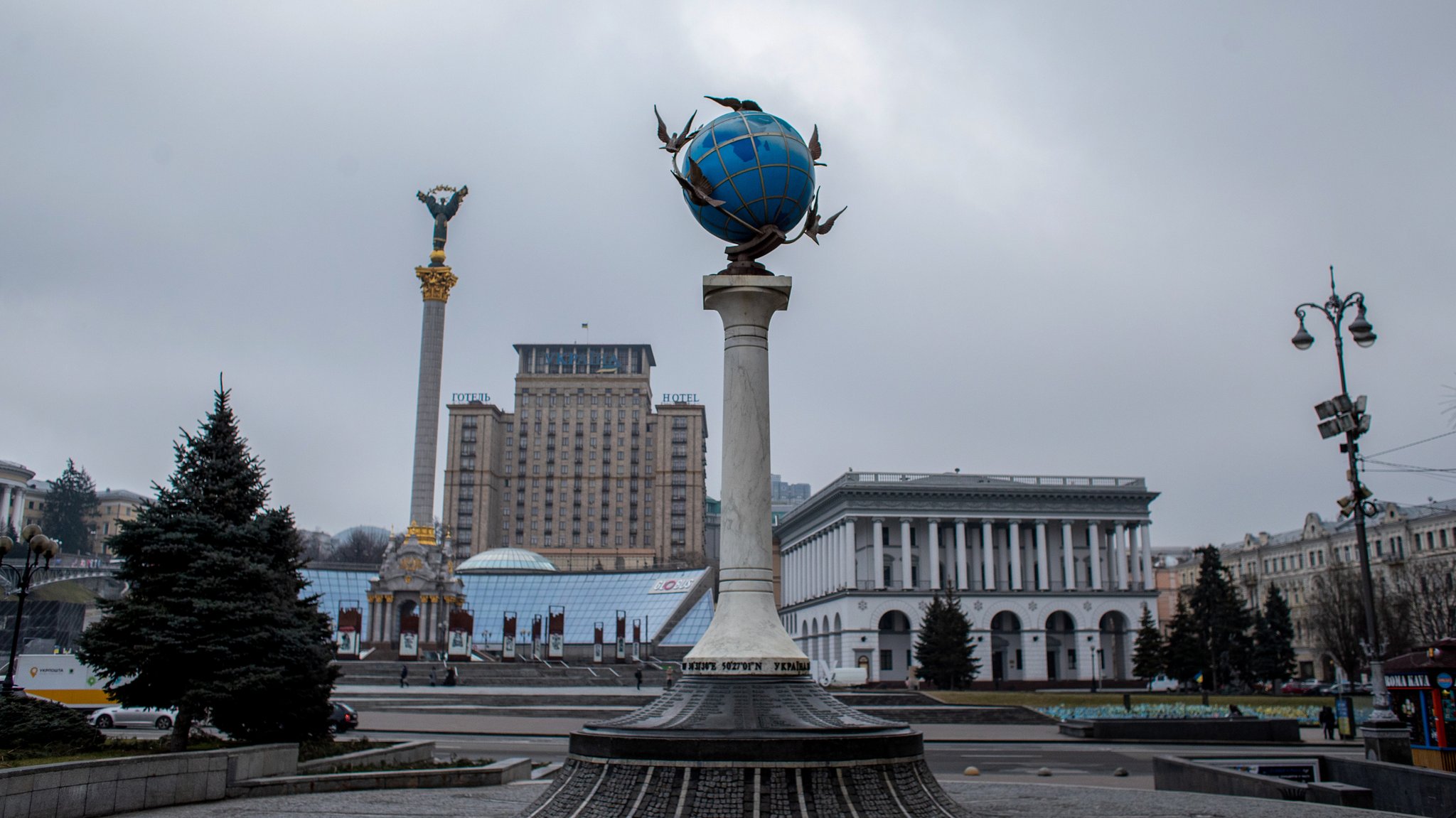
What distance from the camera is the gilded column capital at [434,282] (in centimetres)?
7312

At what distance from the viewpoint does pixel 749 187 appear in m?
12.9

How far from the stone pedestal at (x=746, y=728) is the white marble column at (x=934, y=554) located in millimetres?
62429

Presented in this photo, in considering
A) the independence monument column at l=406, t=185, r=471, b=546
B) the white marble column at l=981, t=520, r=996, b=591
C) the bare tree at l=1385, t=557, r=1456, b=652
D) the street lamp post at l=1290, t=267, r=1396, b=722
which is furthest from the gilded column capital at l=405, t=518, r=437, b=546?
the street lamp post at l=1290, t=267, r=1396, b=722

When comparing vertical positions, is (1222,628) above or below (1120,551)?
below

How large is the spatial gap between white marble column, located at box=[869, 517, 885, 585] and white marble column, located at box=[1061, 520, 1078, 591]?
12.4m

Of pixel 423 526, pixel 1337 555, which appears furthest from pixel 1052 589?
pixel 423 526

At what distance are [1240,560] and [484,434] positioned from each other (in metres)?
86.4

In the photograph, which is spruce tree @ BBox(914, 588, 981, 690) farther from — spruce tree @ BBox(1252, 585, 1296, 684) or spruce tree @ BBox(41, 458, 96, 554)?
spruce tree @ BBox(41, 458, 96, 554)

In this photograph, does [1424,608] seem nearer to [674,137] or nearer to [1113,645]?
[1113,645]

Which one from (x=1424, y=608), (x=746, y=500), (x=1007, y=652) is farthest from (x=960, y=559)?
(x=746, y=500)

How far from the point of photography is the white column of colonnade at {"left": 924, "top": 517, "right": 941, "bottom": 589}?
240 ft

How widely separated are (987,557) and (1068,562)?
563 centimetres

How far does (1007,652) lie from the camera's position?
73062 mm

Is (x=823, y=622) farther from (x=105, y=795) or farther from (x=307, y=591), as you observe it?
(x=105, y=795)
